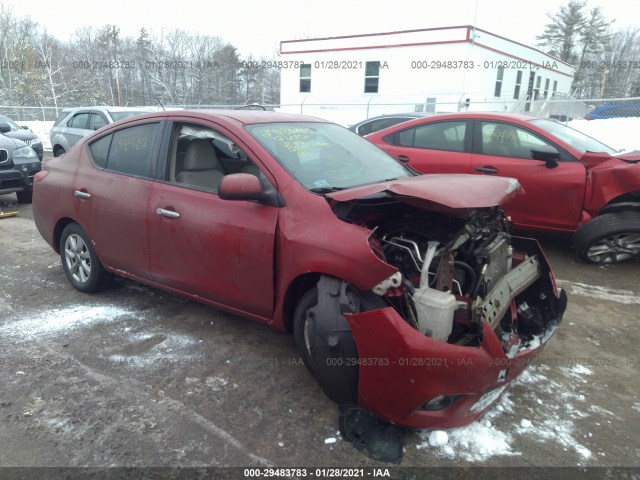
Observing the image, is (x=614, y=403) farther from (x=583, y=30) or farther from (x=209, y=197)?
(x=583, y=30)

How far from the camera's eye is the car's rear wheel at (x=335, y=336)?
2.47 m

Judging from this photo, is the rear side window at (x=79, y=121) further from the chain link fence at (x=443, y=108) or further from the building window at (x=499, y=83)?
the building window at (x=499, y=83)

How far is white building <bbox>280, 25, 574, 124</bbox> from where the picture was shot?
21969mm

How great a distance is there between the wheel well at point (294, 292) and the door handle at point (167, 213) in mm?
1064

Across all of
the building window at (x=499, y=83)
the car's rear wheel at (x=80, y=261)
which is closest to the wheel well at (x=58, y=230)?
the car's rear wheel at (x=80, y=261)

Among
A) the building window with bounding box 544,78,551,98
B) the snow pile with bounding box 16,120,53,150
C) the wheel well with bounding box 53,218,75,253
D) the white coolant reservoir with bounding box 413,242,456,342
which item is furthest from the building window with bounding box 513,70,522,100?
the white coolant reservoir with bounding box 413,242,456,342

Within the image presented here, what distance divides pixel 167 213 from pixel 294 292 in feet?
3.90

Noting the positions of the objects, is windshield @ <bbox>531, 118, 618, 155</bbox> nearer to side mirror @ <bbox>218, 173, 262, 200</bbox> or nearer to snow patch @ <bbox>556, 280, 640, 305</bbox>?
snow patch @ <bbox>556, 280, 640, 305</bbox>

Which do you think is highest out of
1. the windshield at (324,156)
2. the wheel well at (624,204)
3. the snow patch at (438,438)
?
the windshield at (324,156)

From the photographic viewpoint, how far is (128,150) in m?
3.93

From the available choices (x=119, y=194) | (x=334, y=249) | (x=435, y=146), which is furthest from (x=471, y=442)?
(x=435, y=146)

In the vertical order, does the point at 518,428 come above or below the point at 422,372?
below

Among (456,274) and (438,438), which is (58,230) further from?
(438,438)

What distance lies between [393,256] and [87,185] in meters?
2.81
